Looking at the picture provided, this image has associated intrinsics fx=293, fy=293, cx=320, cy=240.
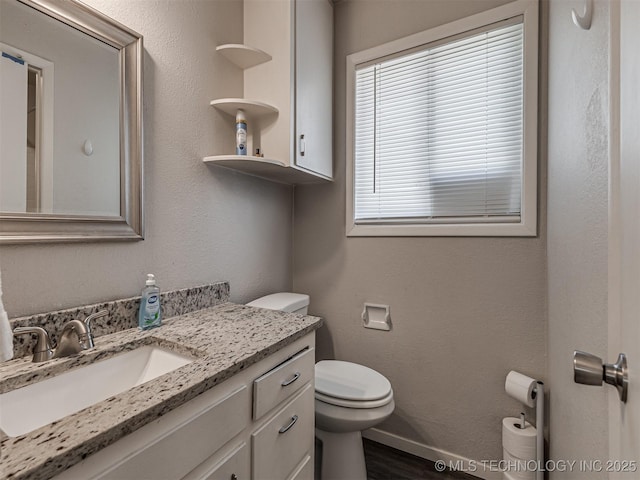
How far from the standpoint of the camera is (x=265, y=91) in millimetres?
1477

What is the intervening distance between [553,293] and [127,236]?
5.62ft

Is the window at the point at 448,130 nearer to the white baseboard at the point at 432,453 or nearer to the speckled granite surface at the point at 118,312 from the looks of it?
the speckled granite surface at the point at 118,312

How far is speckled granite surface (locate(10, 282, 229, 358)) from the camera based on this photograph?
0.82m

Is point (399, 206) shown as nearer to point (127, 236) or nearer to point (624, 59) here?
point (624, 59)

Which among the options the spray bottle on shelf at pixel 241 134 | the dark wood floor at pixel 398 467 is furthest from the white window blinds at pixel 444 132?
the dark wood floor at pixel 398 467

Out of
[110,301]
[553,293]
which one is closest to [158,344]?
[110,301]

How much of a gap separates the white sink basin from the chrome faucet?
62 mm

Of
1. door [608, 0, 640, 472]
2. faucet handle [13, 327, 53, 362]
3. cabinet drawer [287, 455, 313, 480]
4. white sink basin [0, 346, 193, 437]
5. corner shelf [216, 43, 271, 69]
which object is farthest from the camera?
corner shelf [216, 43, 271, 69]

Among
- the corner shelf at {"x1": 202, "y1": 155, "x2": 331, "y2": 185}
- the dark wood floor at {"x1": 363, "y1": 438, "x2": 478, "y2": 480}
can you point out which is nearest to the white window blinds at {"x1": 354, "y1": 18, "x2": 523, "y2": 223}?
the corner shelf at {"x1": 202, "y1": 155, "x2": 331, "y2": 185}

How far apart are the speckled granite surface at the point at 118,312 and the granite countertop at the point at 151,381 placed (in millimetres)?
33

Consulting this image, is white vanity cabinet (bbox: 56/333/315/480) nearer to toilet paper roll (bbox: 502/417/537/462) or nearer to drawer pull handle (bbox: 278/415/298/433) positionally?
drawer pull handle (bbox: 278/415/298/433)

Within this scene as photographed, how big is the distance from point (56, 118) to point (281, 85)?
0.90m

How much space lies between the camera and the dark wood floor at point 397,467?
1499 mm

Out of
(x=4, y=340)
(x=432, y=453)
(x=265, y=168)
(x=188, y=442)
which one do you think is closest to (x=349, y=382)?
(x=432, y=453)
